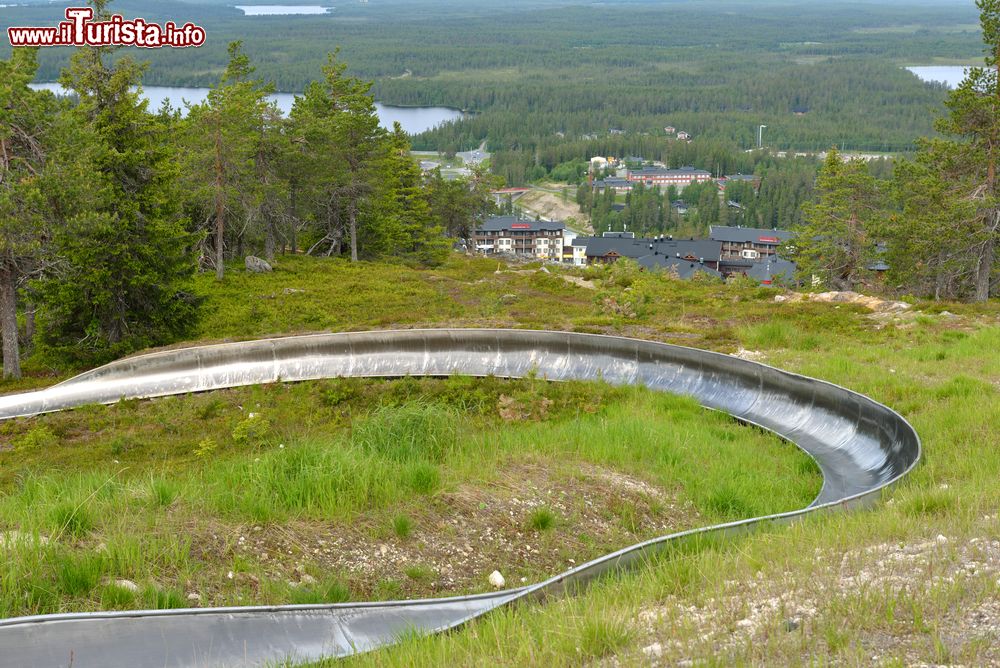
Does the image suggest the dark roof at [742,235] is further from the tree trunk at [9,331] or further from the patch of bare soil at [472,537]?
the patch of bare soil at [472,537]

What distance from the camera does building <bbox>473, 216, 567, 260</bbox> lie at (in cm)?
11962

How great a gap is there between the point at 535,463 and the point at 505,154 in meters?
166

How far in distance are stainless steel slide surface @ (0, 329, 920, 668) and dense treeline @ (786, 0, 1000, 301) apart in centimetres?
1848

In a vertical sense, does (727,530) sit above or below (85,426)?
above

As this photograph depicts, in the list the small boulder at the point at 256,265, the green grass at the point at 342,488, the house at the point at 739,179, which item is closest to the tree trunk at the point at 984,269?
the green grass at the point at 342,488

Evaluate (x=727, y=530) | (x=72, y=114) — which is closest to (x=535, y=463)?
(x=727, y=530)

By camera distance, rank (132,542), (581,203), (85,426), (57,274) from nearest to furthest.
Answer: (132,542) < (85,426) < (57,274) < (581,203)

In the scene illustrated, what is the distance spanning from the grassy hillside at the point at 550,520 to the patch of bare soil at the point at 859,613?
2 cm

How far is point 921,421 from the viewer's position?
11750mm

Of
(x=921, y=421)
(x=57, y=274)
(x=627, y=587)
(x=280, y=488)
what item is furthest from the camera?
(x=57, y=274)

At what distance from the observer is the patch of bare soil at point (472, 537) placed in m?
7.30

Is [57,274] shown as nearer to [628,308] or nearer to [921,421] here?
[628,308]

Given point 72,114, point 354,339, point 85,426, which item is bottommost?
point 85,426

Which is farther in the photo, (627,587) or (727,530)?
(727,530)
